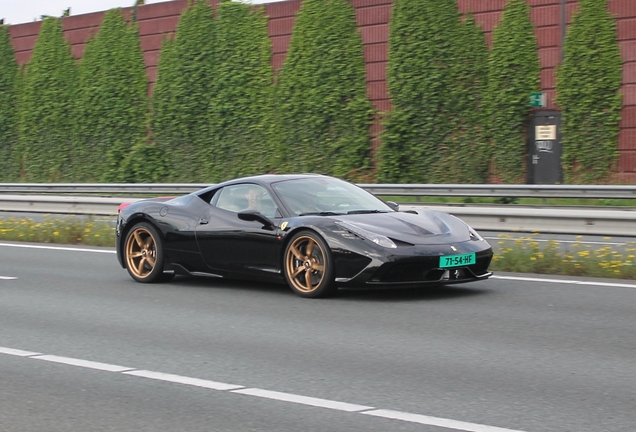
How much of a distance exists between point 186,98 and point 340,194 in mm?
25464

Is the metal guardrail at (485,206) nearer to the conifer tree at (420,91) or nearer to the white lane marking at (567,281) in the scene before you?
the white lane marking at (567,281)

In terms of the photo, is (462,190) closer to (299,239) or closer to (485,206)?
(485,206)

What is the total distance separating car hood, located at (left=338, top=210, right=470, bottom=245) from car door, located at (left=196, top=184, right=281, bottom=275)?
837 mm

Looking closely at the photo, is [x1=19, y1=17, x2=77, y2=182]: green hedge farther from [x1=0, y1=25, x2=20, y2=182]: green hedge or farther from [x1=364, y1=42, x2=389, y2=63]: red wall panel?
[x1=364, y1=42, x2=389, y2=63]: red wall panel

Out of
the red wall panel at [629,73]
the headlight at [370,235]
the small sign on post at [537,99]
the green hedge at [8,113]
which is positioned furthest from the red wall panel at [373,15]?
the headlight at [370,235]

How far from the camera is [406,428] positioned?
4914mm

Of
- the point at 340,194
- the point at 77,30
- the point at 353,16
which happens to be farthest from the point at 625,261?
the point at 77,30

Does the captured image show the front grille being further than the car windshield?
No

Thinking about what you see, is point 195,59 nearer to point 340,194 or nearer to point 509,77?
point 509,77

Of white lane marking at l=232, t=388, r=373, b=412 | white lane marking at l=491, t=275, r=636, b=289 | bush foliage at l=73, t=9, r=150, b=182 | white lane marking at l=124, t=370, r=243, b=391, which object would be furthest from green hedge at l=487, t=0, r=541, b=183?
white lane marking at l=232, t=388, r=373, b=412

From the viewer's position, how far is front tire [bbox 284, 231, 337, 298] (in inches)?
363

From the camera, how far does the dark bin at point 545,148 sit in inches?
1064

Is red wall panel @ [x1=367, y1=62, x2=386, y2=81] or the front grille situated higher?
red wall panel @ [x1=367, y1=62, x2=386, y2=81]

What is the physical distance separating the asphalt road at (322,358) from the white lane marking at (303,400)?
0.02 meters
